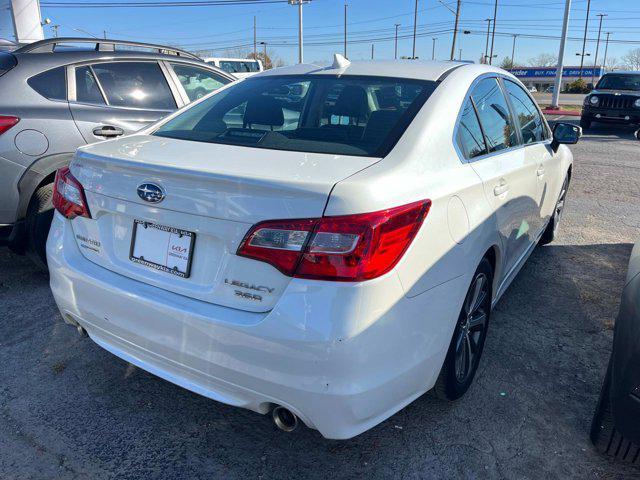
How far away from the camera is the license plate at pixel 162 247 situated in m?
1.96

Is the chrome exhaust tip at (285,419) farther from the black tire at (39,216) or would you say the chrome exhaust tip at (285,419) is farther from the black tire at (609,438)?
the black tire at (39,216)

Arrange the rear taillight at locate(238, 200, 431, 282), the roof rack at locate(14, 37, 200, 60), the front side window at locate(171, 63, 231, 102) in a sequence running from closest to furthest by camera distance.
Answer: the rear taillight at locate(238, 200, 431, 282) < the roof rack at locate(14, 37, 200, 60) < the front side window at locate(171, 63, 231, 102)

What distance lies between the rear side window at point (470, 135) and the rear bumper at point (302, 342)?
652 millimetres

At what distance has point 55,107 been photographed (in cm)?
387

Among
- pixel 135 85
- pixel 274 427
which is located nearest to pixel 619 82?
pixel 135 85

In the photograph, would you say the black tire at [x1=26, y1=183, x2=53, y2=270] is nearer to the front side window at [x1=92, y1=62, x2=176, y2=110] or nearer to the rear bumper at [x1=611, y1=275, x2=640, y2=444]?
the front side window at [x1=92, y1=62, x2=176, y2=110]

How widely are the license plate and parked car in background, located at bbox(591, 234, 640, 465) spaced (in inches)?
63.4

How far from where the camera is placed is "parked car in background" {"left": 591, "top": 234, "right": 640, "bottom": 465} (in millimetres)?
1837

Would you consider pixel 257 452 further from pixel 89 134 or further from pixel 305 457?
pixel 89 134

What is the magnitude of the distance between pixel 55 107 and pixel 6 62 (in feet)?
1.67

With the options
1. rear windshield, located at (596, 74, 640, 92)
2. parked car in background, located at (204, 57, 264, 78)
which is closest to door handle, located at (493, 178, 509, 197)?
rear windshield, located at (596, 74, 640, 92)

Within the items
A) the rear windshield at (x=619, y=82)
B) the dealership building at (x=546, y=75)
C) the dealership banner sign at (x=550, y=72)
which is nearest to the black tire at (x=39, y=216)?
the rear windshield at (x=619, y=82)

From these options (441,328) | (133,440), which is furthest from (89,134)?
(441,328)

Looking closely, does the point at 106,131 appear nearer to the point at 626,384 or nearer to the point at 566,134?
the point at 566,134
